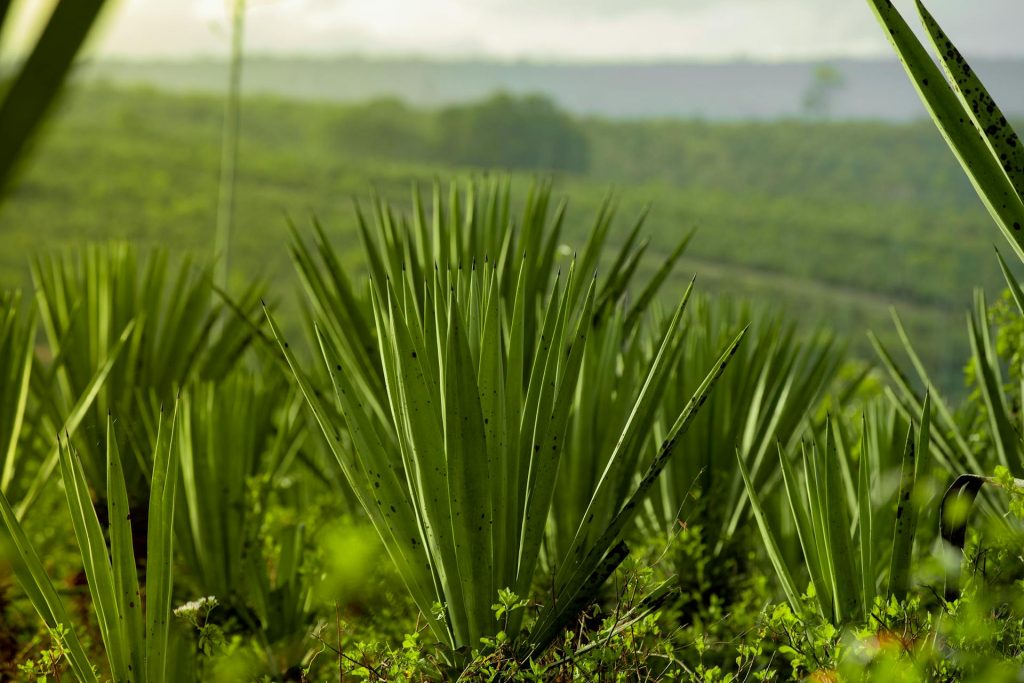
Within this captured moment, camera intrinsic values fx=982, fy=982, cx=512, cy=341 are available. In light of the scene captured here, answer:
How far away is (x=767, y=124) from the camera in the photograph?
8938mm

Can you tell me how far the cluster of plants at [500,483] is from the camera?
677 millimetres

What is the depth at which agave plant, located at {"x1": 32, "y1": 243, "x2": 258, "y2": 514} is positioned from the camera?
56.5 inches

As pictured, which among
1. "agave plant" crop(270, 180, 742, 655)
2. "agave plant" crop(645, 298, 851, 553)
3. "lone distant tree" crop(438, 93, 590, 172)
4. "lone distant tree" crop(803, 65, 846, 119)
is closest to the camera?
"agave plant" crop(270, 180, 742, 655)

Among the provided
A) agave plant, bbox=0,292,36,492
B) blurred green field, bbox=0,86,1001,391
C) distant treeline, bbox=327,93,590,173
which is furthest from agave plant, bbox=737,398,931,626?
distant treeline, bbox=327,93,590,173

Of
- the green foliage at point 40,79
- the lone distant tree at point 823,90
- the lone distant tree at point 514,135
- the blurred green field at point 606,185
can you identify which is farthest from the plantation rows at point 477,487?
the lone distant tree at point 514,135

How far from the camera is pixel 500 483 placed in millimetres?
677

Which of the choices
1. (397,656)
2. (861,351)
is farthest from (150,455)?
(861,351)

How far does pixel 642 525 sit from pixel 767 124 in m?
8.28

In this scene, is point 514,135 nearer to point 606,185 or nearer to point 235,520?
point 606,185

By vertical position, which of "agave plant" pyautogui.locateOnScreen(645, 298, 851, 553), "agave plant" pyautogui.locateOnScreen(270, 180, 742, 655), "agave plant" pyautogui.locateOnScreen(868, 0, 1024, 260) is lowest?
"agave plant" pyautogui.locateOnScreen(645, 298, 851, 553)

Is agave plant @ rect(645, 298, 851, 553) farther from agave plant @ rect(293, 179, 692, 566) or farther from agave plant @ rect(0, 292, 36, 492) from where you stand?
agave plant @ rect(0, 292, 36, 492)

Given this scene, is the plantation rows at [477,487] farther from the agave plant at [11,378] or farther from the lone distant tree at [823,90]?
the lone distant tree at [823,90]

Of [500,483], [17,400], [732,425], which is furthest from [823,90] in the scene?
[500,483]

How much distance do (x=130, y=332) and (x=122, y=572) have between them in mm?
809
